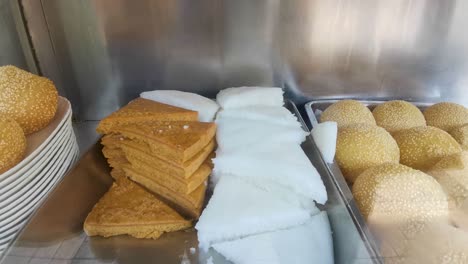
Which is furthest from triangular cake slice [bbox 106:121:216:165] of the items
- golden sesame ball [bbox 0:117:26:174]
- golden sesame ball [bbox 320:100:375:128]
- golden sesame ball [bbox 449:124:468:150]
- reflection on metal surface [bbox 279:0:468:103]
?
golden sesame ball [bbox 449:124:468:150]

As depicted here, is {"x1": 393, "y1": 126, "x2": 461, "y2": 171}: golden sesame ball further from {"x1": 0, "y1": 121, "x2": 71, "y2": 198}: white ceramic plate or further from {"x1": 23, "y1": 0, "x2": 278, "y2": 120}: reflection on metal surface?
{"x1": 0, "y1": 121, "x2": 71, "y2": 198}: white ceramic plate


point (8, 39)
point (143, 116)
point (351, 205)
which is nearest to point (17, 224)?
point (143, 116)

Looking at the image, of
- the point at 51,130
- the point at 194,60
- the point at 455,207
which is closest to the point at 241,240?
the point at 455,207

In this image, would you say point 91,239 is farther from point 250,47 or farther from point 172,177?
point 250,47

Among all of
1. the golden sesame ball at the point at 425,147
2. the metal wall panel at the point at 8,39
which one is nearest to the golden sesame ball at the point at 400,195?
the golden sesame ball at the point at 425,147

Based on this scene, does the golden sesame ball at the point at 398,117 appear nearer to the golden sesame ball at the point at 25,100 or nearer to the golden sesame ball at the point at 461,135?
the golden sesame ball at the point at 461,135

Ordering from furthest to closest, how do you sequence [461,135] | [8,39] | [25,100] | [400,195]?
[8,39] → [461,135] → [25,100] → [400,195]
